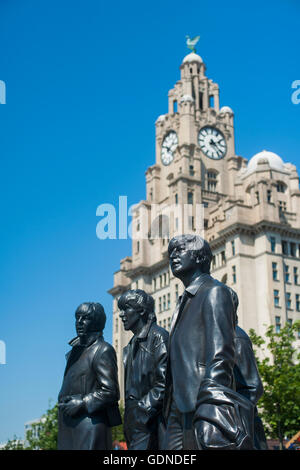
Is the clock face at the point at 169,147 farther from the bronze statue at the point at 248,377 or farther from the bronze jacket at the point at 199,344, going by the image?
the bronze jacket at the point at 199,344

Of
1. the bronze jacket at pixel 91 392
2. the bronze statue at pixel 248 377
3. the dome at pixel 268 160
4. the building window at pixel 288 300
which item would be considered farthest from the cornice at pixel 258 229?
the bronze statue at pixel 248 377

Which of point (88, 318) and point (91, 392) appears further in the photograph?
point (88, 318)

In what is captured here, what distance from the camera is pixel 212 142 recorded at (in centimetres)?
9106

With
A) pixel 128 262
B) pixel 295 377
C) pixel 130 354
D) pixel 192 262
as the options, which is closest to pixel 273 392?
pixel 295 377

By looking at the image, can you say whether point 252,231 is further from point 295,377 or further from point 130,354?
point 130,354

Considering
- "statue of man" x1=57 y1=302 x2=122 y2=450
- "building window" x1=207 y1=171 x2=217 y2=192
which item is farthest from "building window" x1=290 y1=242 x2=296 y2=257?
"statue of man" x1=57 y1=302 x2=122 y2=450

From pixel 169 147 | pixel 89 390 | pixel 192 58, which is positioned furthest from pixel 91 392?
pixel 192 58

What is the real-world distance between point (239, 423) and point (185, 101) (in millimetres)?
87970

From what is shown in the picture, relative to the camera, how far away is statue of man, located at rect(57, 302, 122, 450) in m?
8.55

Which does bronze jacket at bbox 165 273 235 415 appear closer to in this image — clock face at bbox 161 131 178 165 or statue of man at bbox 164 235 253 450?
statue of man at bbox 164 235 253 450

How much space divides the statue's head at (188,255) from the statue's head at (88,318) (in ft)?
9.00

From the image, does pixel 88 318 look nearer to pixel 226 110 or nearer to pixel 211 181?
pixel 211 181

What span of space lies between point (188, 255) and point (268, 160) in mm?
80761

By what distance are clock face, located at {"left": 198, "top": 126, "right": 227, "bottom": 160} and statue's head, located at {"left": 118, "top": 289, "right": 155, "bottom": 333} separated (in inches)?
3198
